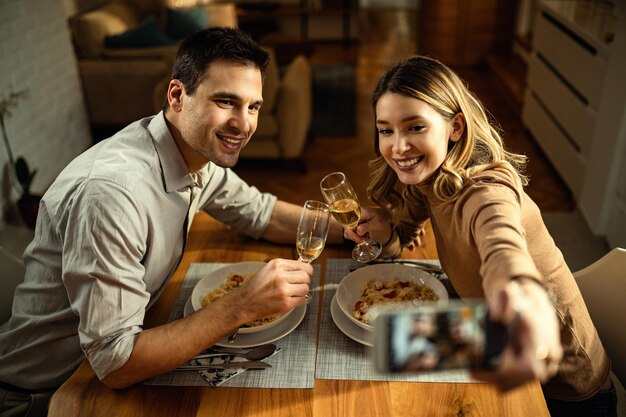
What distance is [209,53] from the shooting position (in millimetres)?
1354

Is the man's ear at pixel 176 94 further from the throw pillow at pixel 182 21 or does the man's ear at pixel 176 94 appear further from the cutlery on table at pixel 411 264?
the throw pillow at pixel 182 21

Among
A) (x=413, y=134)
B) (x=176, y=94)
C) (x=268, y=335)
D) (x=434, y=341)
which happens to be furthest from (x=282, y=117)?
(x=434, y=341)

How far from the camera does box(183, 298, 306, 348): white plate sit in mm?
1193

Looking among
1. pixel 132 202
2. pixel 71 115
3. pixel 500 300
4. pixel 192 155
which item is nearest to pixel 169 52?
pixel 71 115

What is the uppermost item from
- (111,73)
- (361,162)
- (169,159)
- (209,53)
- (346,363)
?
(209,53)

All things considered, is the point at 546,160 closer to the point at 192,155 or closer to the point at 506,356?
the point at 192,155

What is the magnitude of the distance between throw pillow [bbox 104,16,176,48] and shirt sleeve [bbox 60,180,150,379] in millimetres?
4075

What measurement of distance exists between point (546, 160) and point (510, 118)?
888mm

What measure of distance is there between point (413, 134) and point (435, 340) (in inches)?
26.1

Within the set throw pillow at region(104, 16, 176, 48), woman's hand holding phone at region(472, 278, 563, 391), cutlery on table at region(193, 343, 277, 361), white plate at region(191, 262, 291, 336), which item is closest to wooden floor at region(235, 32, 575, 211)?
throw pillow at region(104, 16, 176, 48)

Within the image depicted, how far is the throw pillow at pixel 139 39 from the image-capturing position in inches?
191

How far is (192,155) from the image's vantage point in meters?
1.47

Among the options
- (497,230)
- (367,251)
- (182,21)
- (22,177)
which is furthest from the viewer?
(182,21)

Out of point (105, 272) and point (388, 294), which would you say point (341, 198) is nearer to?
point (388, 294)
